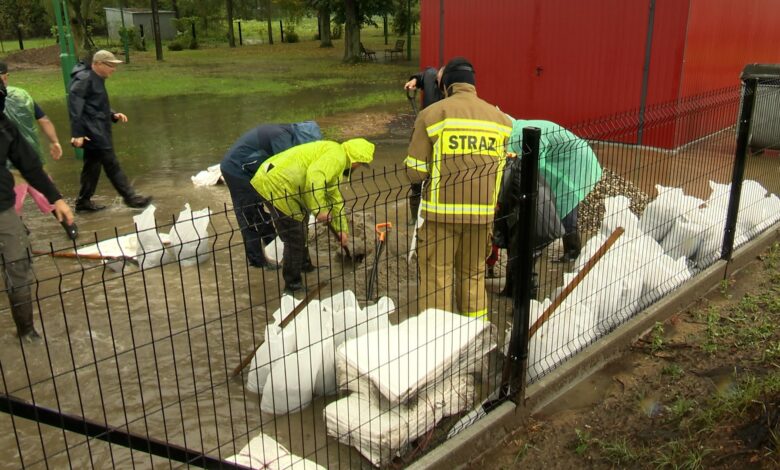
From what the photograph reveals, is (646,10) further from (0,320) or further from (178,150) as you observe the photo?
(0,320)

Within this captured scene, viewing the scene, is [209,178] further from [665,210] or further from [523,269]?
[523,269]

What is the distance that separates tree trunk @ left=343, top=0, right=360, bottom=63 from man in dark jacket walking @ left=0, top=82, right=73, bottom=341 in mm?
20718

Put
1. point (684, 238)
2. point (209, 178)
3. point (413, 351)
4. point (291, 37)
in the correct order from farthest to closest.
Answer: point (291, 37) → point (209, 178) → point (684, 238) → point (413, 351)

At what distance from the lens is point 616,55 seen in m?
9.68

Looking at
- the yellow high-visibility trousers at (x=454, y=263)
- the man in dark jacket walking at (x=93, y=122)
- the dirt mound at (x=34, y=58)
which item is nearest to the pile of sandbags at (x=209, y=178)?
the man in dark jacket walking at (x=93, y=122)

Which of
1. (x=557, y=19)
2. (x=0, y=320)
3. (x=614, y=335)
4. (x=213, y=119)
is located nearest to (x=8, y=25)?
(x=213, y=119)

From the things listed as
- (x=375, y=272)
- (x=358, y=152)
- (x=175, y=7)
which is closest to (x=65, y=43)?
(x=358, y=152)

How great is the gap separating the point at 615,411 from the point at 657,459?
47 cm

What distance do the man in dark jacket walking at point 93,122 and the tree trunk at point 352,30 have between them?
59.3 feet

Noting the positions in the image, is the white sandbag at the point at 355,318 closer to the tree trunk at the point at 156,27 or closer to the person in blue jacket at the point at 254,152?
the person in blue jacket at the point at 254,152

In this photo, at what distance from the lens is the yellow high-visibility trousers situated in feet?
12.8

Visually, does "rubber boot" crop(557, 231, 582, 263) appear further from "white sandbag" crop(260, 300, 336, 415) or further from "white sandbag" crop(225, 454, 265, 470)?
"white sandbag" crop(225, 454, 265, 470)

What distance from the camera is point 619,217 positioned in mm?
4871

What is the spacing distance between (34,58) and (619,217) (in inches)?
1116
